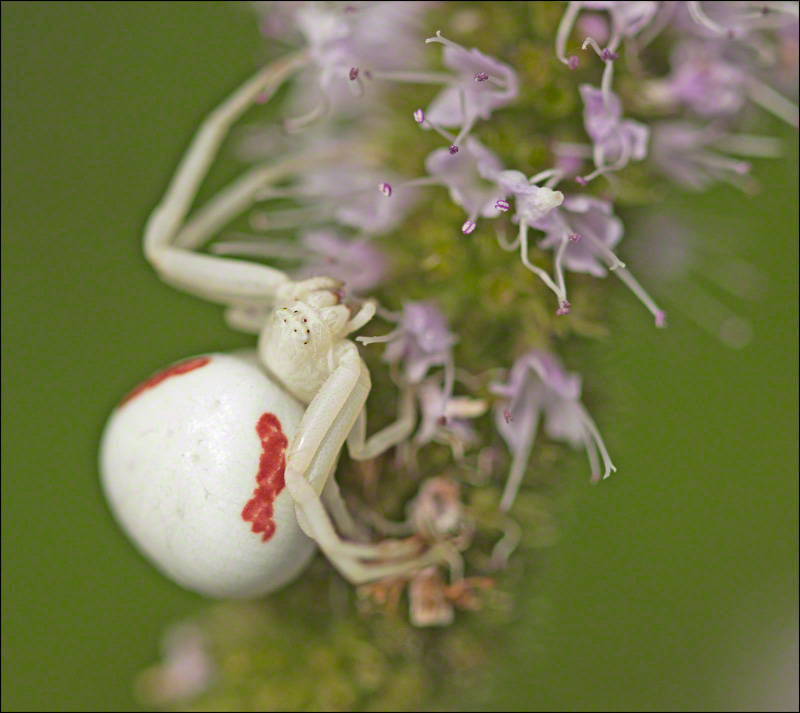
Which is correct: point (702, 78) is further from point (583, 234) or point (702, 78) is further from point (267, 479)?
point (267, 479)

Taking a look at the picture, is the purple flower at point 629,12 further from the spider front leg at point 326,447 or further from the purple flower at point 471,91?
the spider front leg at point 326,447

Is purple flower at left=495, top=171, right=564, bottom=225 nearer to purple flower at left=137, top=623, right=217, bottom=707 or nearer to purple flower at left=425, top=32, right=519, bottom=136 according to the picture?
purple flower at left=425, top=32, right=519, bottom=136

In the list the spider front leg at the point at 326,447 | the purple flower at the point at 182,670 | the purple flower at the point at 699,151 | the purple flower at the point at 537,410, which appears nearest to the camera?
the spider front leg at the point at 326,447

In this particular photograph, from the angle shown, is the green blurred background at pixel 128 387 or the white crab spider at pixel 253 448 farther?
the green blurred background at pixel 128 387

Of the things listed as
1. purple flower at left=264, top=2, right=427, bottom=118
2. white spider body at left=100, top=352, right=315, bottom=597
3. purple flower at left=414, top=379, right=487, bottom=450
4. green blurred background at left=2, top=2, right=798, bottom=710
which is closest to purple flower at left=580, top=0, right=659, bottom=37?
purple flower at left=264, top=2, right=427, bottom=118

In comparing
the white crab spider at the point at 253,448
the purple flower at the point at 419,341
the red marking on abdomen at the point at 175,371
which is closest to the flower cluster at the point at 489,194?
the purple flower at the point at 419,341

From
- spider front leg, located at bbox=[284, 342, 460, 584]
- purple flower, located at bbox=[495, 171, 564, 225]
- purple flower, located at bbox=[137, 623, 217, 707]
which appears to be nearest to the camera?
spider front leg, located at bbox=[284, 342, 460, 584]

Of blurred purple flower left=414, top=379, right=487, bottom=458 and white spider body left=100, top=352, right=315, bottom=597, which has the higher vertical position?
white spider body left=100, top=352, right=315, bottom=597
